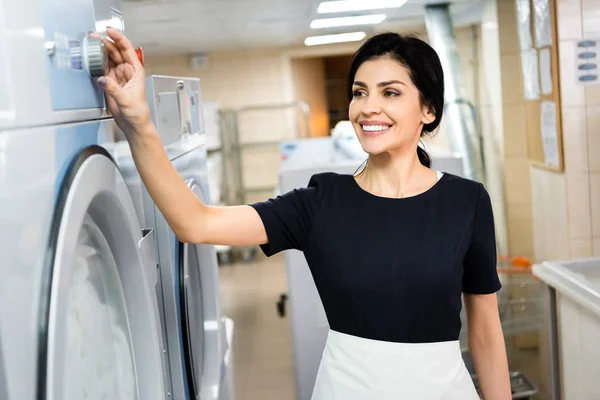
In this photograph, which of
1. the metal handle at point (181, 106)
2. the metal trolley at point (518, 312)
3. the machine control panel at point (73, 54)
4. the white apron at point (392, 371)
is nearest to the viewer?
the machine control panel at point (73, 54)

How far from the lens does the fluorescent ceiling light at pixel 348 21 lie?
15.2 ft

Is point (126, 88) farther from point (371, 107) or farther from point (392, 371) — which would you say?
point (392, 371)

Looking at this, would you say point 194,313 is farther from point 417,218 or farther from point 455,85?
point 455,85

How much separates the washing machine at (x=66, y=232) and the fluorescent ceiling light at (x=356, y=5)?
8.79 feet

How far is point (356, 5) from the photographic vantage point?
394cm

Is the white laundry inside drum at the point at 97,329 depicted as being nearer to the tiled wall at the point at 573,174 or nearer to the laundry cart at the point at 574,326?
the laundry cart at the point at 574,326

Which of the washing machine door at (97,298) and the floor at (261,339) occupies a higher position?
the washing machine door at (97,298)

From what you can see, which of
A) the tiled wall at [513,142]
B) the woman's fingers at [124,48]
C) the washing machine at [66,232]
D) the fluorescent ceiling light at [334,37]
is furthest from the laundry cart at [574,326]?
the fluorescent ceiling light at [334,37]

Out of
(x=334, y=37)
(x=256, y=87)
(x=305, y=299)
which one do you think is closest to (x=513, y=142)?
(x=305, y=299)

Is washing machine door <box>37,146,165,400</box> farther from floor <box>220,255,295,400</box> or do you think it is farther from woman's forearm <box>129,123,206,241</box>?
floor <box>220,255,295,400</box>

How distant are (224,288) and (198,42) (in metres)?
2.19

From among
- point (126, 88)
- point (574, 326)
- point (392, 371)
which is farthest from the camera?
point (574, 326)

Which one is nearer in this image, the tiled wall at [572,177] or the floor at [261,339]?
the tiled wall at [572,177]

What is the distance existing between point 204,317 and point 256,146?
596 centimetres
